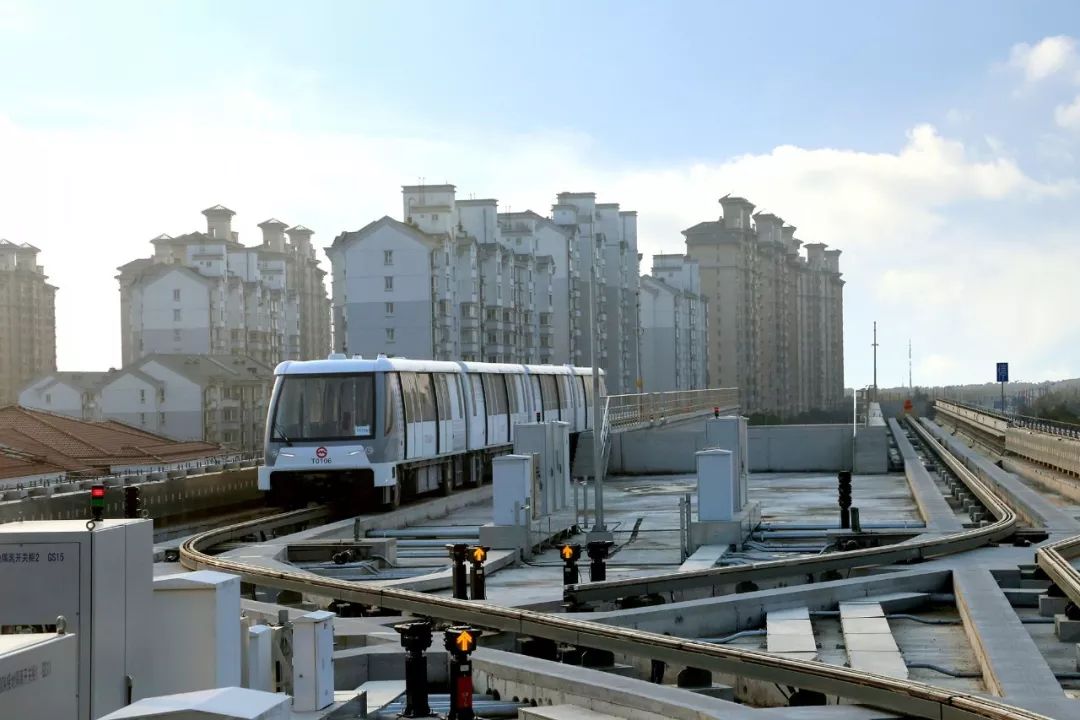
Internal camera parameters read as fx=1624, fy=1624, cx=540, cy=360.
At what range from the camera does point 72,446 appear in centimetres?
6100

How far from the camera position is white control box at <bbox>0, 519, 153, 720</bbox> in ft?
30.0

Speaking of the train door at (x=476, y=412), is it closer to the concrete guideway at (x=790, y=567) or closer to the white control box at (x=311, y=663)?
the concrete guideway at (x=790, y=567)

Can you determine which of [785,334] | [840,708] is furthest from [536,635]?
[785,334]

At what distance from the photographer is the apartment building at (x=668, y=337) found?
148 metres

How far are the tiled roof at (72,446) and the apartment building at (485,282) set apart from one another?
22.2m

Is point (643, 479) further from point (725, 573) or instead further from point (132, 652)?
point (132, 652)

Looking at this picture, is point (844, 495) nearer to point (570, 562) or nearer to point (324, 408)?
point (570, 562)

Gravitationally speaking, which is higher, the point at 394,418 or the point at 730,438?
the point at 394,418

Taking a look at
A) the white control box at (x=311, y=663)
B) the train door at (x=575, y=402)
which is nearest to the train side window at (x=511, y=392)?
the train door at (x=575, y=402)

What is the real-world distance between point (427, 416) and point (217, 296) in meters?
86.0

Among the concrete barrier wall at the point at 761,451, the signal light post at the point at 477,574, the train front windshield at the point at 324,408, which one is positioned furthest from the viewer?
the concrete barrier wall at the point at 761,451

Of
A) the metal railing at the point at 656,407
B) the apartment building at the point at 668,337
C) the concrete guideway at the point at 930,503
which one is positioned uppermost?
the apartment building at the point at 668,337

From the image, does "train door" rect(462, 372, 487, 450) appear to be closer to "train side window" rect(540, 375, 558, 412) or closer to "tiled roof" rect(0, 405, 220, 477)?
"train side window" rect(540, 375, 558, 412)

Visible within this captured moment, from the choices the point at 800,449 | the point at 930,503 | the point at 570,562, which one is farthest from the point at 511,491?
the point at 800,449
